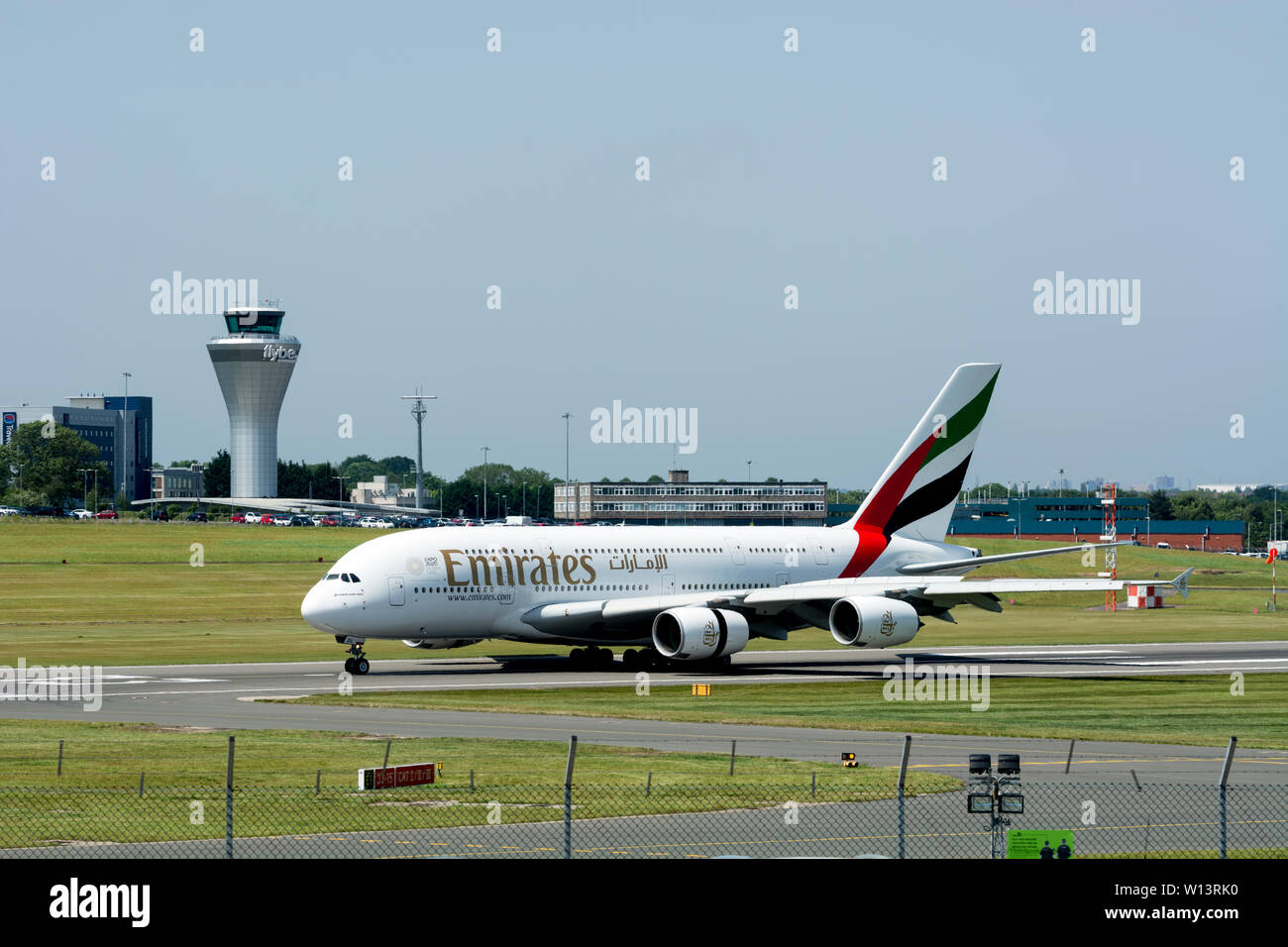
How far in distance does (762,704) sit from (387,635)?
665 inches

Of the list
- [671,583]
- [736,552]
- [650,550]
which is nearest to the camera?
[650,550]

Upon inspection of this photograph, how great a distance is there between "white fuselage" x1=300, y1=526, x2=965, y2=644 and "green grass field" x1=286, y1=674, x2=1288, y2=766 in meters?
7.23

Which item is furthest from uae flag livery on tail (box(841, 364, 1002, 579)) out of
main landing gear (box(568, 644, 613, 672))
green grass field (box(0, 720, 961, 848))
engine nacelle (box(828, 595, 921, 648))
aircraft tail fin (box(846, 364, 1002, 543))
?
green grass field (box(0, 720, 961, 848))

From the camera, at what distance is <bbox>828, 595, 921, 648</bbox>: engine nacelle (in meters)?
63.3

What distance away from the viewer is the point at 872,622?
6322cm

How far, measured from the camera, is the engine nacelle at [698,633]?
62656 millimetres

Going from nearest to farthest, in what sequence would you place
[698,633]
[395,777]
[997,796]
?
1. [997,796]
2. [395,777]
3. [698,633]

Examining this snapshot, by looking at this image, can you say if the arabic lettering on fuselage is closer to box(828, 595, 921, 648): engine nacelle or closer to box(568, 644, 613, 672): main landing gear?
box(568, 644, 613, 672): main landing gear

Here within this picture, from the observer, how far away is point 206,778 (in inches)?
1303

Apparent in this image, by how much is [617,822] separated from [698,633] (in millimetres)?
34748

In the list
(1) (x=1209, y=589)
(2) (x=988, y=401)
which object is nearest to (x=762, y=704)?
(2) (x=988, y=401)

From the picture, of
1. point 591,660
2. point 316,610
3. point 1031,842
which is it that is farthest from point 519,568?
point 1031,842

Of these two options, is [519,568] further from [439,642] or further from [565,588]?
[439,642]
